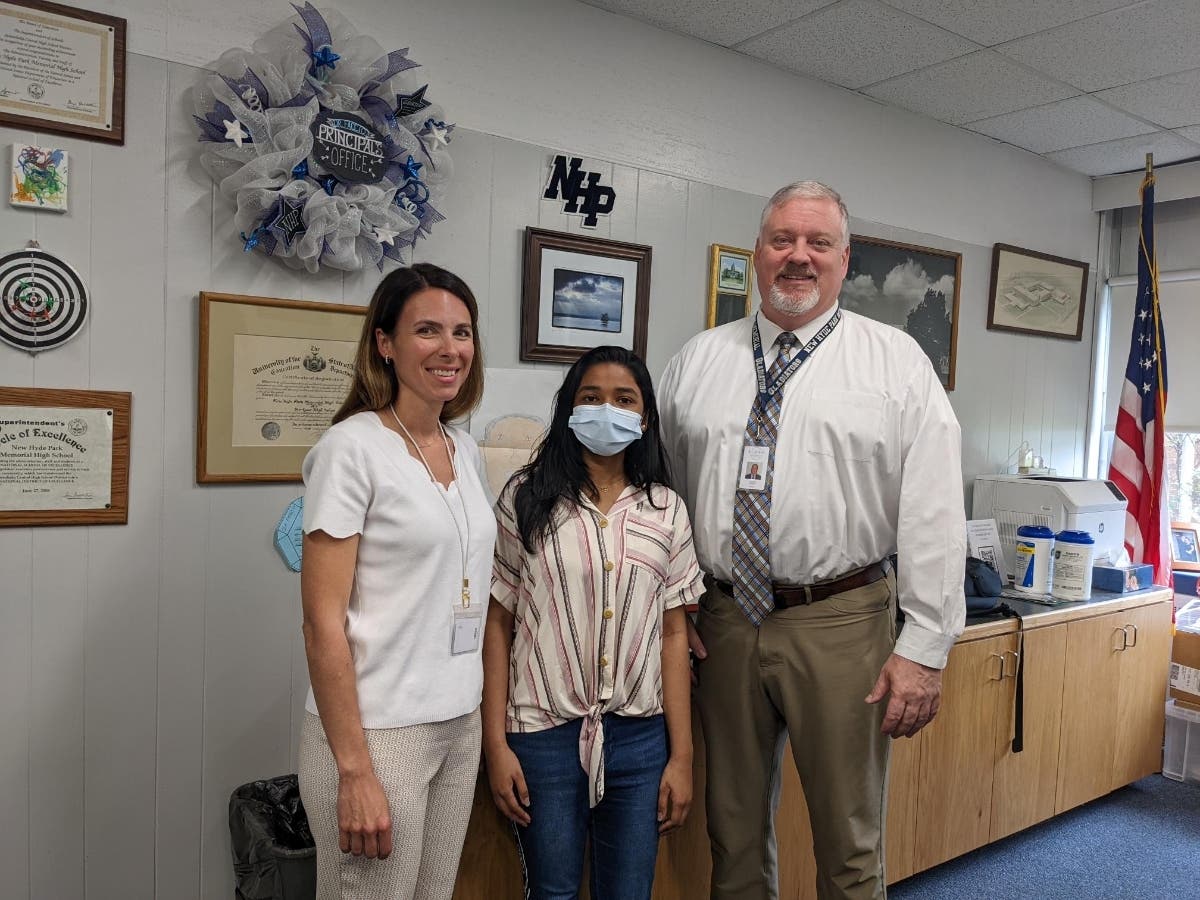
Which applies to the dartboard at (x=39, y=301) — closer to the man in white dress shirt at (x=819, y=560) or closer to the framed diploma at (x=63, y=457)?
the framed diploma at (x=63, y=457)

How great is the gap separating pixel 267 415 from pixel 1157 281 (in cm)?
374

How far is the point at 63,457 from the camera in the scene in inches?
75.9

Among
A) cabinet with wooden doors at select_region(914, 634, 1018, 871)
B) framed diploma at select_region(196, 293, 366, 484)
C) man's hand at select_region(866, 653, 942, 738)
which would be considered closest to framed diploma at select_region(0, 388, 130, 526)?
framed diploma at select_region(196, 293, 366, 484)

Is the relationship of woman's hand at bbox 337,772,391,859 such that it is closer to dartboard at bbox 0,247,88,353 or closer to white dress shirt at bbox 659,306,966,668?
white dress shirt at bbox 659,306,966,668

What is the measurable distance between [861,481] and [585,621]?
63cm

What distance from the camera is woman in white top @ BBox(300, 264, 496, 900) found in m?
1.33

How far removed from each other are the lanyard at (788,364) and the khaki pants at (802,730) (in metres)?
0.42

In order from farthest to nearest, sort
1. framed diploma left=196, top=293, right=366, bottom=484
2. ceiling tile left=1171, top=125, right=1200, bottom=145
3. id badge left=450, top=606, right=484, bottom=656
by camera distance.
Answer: ceiling tile left=1171, top=125, right=1200, bottom=145 → framed diploma left=196, top=293, right=366, bottom=484 → id badge left=450, top=606, right=484, bottom=656

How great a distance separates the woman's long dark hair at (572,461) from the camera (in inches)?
63.4

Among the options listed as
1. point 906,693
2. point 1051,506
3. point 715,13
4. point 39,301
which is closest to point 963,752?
point 1051,506

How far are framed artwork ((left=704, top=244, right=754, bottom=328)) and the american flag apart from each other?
2.02 metres

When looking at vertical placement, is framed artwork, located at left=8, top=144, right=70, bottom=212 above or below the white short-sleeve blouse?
above

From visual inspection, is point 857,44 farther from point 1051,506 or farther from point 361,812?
point 361,812

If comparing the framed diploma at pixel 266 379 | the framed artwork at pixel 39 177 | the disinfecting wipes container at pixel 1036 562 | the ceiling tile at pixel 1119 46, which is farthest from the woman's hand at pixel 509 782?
the ceiling tile at pixel 1119 46
